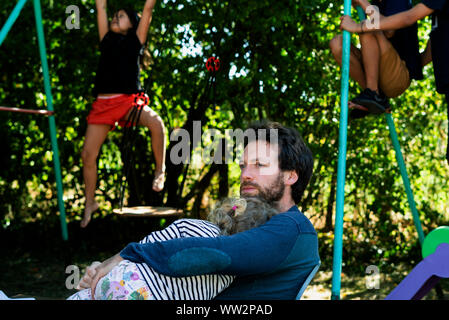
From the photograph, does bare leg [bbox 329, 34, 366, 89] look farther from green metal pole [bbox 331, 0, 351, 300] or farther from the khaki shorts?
green metal pole [bbox 331, 0, 351, 300]

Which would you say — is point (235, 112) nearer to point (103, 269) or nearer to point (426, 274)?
point (426, 274)

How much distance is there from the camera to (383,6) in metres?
3.03

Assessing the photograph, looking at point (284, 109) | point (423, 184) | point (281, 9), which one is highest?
point (281, 9)

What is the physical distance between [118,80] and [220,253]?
2.44m

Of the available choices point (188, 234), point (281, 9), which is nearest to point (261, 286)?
point (188, 234)

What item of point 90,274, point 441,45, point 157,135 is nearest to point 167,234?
point 90,274

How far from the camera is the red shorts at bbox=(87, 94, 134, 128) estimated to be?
3.71 meters

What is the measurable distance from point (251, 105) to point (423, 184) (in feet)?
5.82

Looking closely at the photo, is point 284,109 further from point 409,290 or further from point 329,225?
point 409,290

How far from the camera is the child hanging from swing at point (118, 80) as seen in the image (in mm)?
3676

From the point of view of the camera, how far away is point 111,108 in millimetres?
3730

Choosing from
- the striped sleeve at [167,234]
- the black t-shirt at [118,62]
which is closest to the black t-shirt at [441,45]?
the striped sleeve at [167,234]

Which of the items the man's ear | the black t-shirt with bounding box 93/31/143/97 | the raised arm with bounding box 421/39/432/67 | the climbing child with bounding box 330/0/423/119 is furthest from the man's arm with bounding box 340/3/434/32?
the black t-shirt with bounding box 93/31/143/97

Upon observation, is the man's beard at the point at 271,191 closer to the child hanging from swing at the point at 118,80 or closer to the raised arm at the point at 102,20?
the child hanging from swing at the point at 118,80
